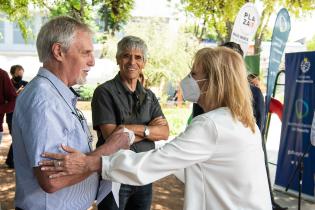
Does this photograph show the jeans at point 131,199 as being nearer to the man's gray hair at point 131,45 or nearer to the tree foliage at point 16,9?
the man's gray hair at point 131,45

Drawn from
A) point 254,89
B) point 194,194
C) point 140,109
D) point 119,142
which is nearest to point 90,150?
point 119,142

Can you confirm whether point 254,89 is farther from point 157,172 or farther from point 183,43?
point 183,43

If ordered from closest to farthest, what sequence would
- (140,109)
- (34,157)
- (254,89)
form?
(34,157), (140,109), (254,89)

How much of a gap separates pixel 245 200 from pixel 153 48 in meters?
19.2

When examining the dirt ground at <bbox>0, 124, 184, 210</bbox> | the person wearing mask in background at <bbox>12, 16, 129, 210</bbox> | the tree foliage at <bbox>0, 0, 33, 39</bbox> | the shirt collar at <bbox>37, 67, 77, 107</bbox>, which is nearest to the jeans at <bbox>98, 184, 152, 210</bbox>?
the person wearing mask in background at <bbox>12, 16, 129, 210</bbox>

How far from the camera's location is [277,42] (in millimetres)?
5980

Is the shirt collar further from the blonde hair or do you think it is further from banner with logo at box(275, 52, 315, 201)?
banner with logo at box(275, 52, 315, 201)

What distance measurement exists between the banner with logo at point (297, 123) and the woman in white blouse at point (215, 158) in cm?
443

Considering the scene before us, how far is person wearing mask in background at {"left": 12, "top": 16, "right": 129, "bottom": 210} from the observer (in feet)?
5.91

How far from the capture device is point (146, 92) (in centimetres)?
337

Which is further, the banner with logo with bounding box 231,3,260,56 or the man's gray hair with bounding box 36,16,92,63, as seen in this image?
the banner with logo with bounding box 231,3,260,56

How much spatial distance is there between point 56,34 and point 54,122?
43 centimetres

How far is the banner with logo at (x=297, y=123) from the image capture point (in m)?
6.28

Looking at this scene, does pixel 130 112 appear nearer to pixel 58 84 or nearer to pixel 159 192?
pixel 58 84
